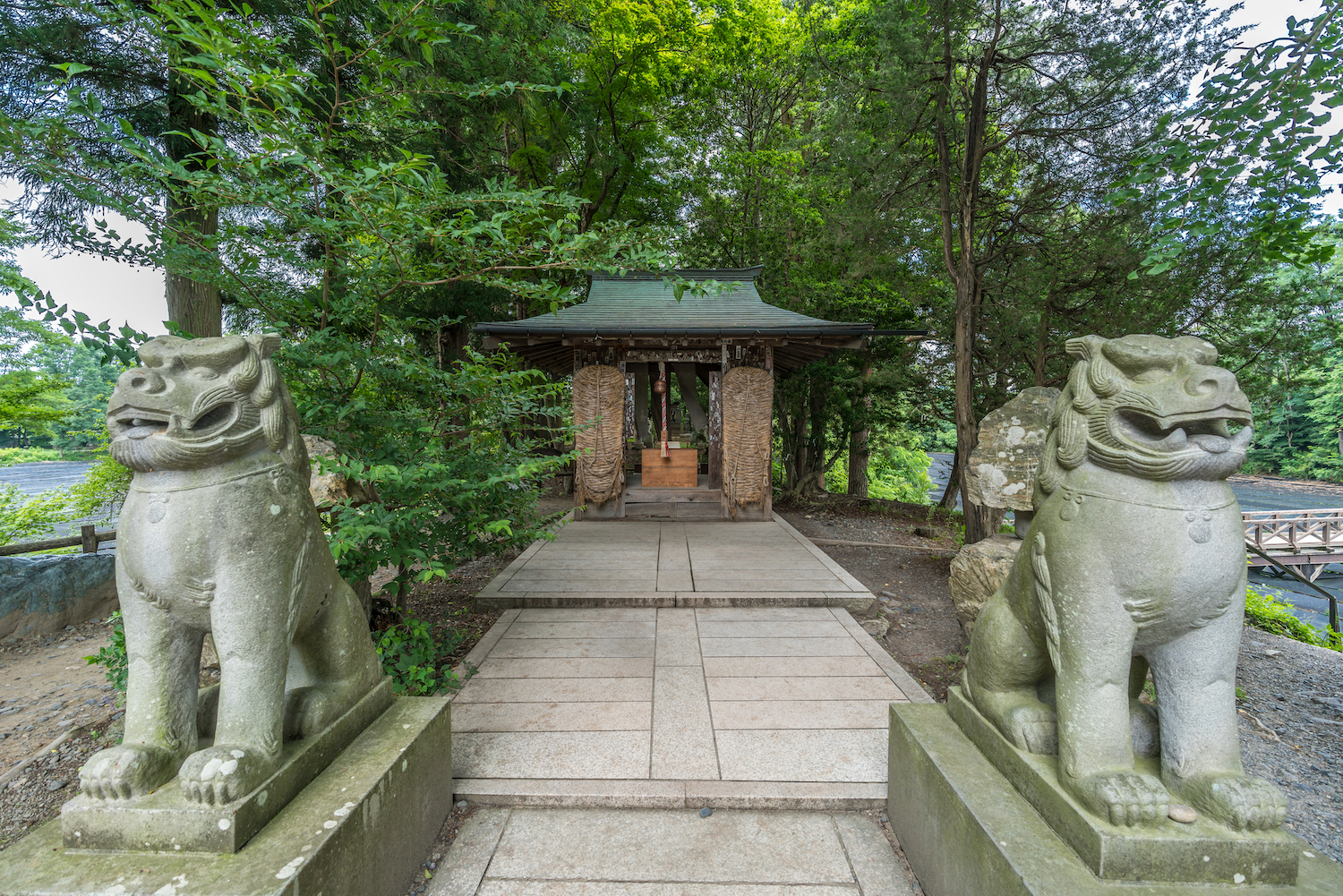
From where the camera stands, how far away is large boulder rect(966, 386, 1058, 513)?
4.45m

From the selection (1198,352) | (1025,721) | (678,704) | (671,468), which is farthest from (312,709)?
(671,468)

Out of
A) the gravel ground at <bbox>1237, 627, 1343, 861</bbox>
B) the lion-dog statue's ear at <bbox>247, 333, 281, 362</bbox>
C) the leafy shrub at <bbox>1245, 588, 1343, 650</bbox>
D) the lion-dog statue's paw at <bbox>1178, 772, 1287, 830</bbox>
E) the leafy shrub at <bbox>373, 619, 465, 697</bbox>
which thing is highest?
the lion-dog statue's ear at <bbox>247, 333, 281, 362</bbox>

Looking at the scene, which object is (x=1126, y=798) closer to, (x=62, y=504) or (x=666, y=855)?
(x=666, y=855)

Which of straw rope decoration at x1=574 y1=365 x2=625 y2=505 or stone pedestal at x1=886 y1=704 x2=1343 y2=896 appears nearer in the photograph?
stone pedestal at x1=886 y1=704 x2=1343 y2=896

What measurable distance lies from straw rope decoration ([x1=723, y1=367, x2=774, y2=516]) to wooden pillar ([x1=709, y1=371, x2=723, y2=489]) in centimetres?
28

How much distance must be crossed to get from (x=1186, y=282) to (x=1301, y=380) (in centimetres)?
235

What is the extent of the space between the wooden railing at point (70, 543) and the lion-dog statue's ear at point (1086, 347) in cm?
766

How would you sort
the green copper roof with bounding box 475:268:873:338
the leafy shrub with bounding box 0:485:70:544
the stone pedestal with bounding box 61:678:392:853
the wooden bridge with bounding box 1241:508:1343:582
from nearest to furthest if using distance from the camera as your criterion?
the stone pedestal with bounding box 61:678:392:853 → the leafy shrub with bounding box 0:485:70:544 → the green copper roof with bounding box 475:268:873:338 → the wooden bridge with bounding box 1241:508:1343:582

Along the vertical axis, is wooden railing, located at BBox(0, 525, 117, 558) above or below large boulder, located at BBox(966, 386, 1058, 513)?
below

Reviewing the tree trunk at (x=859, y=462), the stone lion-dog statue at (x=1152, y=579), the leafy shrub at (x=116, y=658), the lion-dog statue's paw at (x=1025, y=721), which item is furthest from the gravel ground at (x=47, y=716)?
the tree trunk at (x=859, y=462)

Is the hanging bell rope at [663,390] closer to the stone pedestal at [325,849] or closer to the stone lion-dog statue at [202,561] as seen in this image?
the stone pedestal at [325,849]

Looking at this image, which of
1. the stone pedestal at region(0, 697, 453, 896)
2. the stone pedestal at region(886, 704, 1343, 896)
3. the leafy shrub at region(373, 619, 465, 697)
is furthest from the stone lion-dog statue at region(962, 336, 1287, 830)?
the leafy shrub at region(373, 619, 465, 697)

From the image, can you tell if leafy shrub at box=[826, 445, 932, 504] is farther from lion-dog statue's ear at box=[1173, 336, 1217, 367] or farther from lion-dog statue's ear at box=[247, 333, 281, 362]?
lion-dog statue's ear at box=[247, 333, 281, 362]

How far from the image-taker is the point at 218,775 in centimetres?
133
